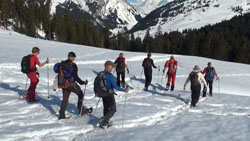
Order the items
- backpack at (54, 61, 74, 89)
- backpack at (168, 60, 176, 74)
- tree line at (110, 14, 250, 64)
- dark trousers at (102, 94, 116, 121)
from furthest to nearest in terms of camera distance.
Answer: tree line at (110, 14, 250, 64), backpack at (168, 60, 176, 74), backpack at (54, 61, 74, 89), dark trousers at (102, 94, 116, 121)

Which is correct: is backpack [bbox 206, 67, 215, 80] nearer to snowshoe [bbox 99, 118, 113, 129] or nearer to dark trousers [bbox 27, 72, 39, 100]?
snowshoe [bbox 99, 118, 113, 129]

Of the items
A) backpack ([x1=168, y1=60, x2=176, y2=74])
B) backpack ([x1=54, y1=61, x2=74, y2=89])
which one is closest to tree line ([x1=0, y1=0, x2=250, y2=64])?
backpack ([x1=168, y1=60, x2=176, y2=74])

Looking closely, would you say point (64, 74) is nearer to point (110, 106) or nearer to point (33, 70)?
point (110, 106)

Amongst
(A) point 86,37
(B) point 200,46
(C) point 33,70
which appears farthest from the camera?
(B) point 200,46

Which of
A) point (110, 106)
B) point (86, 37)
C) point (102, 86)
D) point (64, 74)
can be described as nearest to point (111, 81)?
point (102, 86)

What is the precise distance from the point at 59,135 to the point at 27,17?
2853 inches

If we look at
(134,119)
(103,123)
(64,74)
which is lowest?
(134,119)

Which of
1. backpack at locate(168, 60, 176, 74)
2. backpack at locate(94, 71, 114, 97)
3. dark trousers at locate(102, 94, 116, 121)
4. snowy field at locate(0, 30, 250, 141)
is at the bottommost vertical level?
snowy field at locate(0, 30, 250, 141)

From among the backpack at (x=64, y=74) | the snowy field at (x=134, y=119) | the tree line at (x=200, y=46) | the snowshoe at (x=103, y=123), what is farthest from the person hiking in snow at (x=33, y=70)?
the tree line at (x=200, y=46)

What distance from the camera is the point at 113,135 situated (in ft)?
19.1

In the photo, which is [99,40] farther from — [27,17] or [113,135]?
[113,135]

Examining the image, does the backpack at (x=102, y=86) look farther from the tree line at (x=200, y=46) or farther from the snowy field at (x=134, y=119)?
the tree line at (x=200, y=46)

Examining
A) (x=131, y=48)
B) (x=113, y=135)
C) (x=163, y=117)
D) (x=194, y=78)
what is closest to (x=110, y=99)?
(x=113, y=135)

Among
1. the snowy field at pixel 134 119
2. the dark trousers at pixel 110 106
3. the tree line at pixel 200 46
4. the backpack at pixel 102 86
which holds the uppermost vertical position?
the tree line at pixel 200 46
